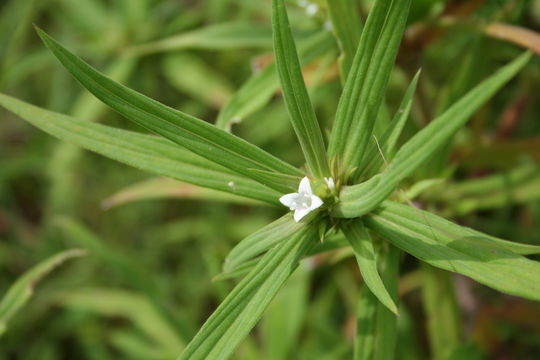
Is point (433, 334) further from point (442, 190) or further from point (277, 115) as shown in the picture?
point (277, 115)

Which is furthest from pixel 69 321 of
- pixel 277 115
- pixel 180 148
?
pixel 180 148

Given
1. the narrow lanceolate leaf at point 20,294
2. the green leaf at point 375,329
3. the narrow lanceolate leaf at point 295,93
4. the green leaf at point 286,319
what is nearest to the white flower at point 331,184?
the narrow lanceolate leaf at point 295,93

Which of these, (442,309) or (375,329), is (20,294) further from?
(442,309)

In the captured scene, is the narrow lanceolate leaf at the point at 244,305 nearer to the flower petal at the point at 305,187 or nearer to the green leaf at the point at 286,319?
the flower petal at the point at 305,187

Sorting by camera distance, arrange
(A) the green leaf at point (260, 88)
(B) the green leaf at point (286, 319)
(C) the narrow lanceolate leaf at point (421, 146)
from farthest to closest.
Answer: (B) the green leaf at point (286, 319) < (A) the green leaf at point (260, 88) < (C) the narrow lanceolate leaf at point (421, 146)

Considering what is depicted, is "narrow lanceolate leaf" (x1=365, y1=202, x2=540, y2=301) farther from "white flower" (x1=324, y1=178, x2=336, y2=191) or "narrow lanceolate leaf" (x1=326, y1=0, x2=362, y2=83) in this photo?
"narrow lanceolate leaf" (x1=326, y1=0, x2=362, y2=83)

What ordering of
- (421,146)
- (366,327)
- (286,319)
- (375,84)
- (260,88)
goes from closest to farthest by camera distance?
(421,146) → (375,84) → (366,327) → (260,88) → (286,319)

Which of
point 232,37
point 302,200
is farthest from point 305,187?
point 232,37

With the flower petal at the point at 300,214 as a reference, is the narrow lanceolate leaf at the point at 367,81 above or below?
above
